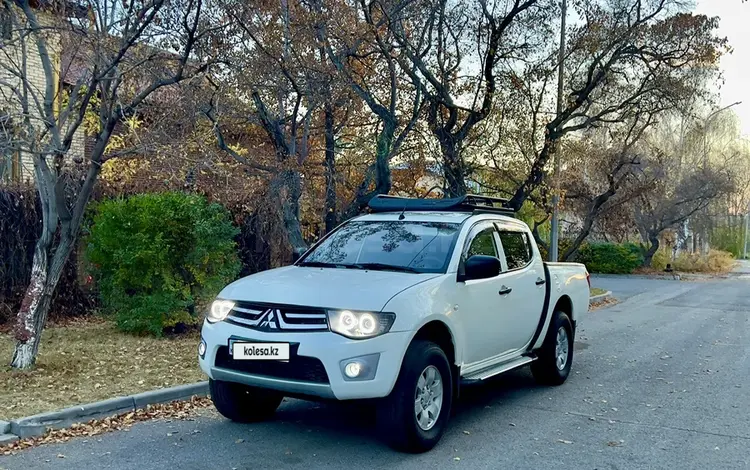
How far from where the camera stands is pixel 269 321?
16.6ft

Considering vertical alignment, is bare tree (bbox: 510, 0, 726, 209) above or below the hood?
above

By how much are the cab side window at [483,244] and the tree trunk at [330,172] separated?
4058 mm

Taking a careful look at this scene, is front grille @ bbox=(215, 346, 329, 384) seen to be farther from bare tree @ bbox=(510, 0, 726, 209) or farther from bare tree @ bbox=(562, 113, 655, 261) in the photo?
bare tree @ bbox=(562, 113, 655, 261)

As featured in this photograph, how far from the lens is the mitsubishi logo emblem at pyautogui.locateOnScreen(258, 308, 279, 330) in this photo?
16.5 feet

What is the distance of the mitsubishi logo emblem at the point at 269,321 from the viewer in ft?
16.5

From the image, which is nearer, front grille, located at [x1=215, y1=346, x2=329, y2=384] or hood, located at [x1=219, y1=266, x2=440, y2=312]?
front grille, located at [x1=215, y1=346, x2=329, y2=384]

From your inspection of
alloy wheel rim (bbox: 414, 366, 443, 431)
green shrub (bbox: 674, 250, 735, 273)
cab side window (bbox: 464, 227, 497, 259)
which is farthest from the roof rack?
green shrub (bbox: 674, 250, 735, 273)

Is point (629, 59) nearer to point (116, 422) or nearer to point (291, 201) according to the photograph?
point (291, 201)

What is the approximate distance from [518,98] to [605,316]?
508 centimetres

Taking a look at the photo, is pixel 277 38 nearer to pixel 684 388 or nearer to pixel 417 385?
pixel 417 385

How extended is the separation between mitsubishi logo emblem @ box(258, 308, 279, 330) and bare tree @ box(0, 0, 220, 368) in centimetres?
312

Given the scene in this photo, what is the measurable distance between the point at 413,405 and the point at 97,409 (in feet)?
9.69

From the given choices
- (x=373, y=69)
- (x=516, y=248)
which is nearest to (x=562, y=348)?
(x=516, y=248)

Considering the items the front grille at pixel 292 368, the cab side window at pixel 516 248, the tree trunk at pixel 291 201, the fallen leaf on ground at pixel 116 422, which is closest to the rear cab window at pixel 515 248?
the cab side window at pixel 516 248
